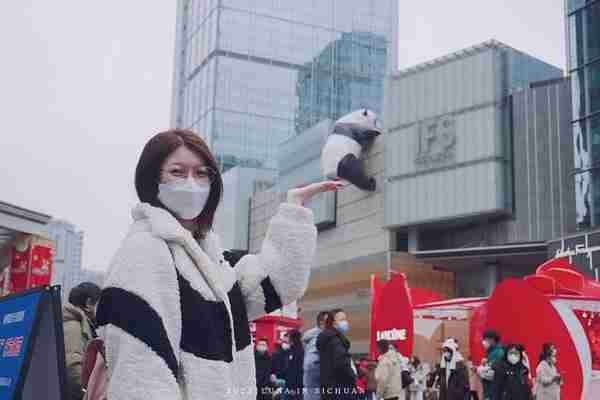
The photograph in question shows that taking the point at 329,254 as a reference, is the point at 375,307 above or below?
below

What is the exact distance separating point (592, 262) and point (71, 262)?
5055cm

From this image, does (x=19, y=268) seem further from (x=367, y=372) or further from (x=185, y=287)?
(x=185, y=287)

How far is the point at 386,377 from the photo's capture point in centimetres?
1121

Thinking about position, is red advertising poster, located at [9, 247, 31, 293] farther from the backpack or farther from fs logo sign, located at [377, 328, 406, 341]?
the backpack

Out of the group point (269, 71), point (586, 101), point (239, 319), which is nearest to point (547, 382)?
point (239, 319)

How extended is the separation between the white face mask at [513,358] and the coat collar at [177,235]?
30.4 feet

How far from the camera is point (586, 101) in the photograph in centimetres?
2908

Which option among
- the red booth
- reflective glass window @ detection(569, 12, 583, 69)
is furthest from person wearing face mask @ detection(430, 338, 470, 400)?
reflective glass window @ detection(569, 12, 583, 69)

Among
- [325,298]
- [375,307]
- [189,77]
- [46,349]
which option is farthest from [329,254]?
[189,77]

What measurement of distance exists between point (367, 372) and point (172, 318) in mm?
9954

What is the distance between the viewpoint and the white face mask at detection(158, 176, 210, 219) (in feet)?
6.84

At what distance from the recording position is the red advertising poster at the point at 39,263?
405 inches

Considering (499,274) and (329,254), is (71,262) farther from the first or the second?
(499,274)

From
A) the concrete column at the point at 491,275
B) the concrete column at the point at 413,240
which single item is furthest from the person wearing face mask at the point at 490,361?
the concrete column at the point at 413,240
